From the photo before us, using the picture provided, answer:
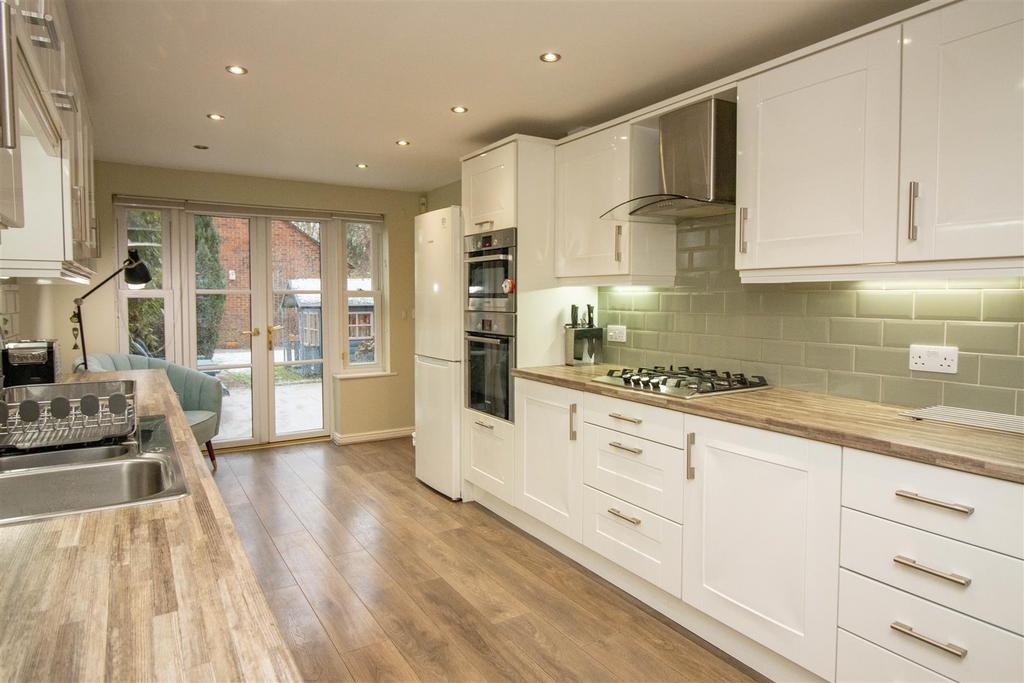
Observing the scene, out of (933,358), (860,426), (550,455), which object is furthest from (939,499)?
(550,455)

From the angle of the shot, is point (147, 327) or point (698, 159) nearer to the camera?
point (698, 159)

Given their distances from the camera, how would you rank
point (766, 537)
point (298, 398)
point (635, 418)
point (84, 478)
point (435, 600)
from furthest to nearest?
→ 1. point (298, 398)
2. point (435, 600)
3. point (635, 418)
4. point (766, 537)
5. point (84, 478)

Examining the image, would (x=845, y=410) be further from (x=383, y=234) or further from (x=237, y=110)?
(x=383, y=234)

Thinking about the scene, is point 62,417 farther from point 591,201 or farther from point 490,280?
point 591,201

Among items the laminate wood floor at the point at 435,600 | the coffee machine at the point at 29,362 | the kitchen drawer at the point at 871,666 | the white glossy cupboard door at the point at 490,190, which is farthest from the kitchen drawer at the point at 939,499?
the coffee machine at the point at 29,362

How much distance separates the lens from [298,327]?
5.42 metres

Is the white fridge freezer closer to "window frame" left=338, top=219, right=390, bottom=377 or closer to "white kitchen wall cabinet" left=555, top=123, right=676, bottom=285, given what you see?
"white kitchen wall cabinet" left=555, top=123, right=676, bottom=285

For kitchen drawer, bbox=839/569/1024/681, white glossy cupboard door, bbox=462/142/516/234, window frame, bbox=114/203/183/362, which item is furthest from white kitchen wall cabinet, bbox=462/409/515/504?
window frame, bbox=114/203/183/362

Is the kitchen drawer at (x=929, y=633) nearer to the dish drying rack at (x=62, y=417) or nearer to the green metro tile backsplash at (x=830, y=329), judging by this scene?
the green metro tile backsplash at (x=830, y=329)

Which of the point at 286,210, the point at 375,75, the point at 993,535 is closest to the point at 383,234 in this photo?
the point at 286,210

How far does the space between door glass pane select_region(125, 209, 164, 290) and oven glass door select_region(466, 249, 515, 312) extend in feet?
9.04

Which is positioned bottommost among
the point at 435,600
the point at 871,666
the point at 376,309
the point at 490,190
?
the point at 435,600

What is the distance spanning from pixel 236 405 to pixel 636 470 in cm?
398

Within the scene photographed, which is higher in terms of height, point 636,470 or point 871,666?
point 636,470
